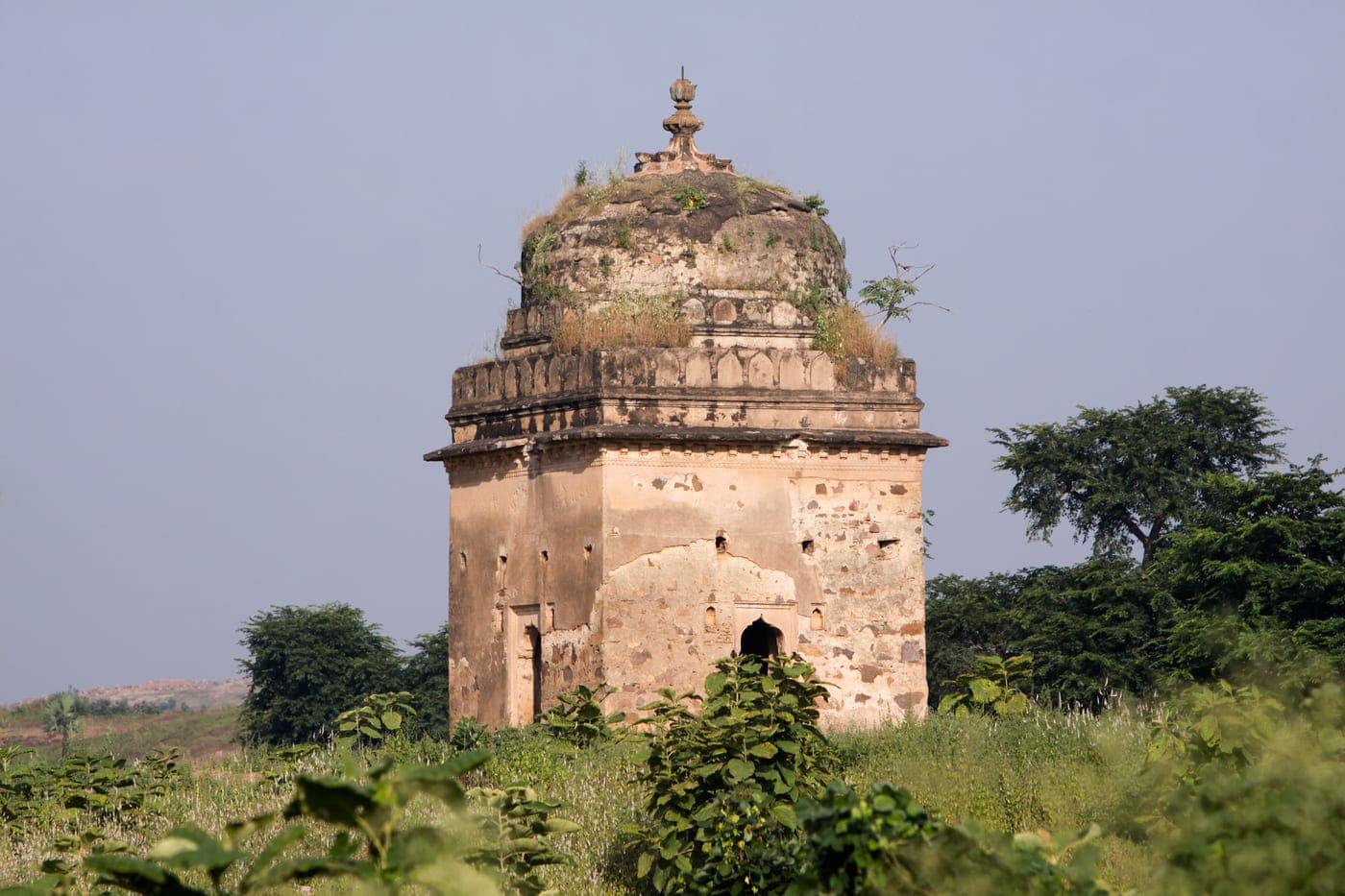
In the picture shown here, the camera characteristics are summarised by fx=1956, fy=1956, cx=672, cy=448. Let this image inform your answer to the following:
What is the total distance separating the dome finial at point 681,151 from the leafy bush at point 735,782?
6.98m

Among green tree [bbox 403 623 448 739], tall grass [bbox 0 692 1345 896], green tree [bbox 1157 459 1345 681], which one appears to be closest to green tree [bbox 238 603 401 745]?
green tree [bbox 403 623 448 739]

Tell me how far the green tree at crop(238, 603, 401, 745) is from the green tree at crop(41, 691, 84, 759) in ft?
30.1

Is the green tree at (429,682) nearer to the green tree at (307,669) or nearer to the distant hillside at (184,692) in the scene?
the green tree at (307,669)

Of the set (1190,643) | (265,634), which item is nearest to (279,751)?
(1190,643)


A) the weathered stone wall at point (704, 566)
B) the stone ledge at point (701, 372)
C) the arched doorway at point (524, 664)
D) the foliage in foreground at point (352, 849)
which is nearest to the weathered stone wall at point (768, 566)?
the weathered stone wall at point (704, 566)

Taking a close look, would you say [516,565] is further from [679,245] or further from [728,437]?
[679,245]

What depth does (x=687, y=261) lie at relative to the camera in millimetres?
15938

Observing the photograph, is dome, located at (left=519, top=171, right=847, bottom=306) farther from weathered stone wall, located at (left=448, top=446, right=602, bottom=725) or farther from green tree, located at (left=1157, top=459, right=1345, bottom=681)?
green tree, located at (left=1157, top=459, right=1345, bottom=681)

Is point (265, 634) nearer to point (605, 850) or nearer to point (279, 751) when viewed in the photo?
point (279, 751)

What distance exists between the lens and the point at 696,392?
15164 millimetres

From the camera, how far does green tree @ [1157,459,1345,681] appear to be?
79.6 ft

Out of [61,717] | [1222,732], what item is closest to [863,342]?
[1222,732]

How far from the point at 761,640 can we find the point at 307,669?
21918 mm

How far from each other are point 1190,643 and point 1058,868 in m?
20.5
